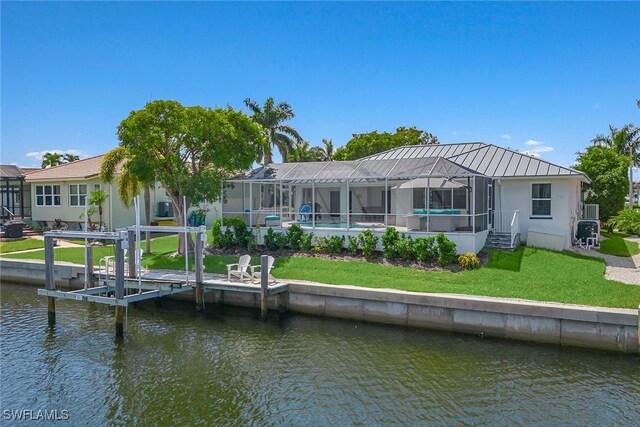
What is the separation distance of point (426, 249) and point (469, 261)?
1.57m

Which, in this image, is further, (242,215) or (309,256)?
(242,215)

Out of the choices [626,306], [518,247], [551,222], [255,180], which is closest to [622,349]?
[626,306]

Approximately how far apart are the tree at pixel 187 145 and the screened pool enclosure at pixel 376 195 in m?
1.88

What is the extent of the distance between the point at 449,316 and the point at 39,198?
2959 cm

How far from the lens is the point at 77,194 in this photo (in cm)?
3036

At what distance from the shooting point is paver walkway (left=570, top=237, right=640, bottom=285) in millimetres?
15539

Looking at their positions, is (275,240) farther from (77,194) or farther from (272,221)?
(77,194)

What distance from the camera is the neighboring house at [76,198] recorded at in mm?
29469

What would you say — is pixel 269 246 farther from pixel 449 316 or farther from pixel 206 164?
Answer: pixel 449 316

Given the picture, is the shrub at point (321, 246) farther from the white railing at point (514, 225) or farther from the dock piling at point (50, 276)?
the dock piling at point (50, 276)

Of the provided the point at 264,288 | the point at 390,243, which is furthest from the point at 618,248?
the point at 264,288

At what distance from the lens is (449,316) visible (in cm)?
1316

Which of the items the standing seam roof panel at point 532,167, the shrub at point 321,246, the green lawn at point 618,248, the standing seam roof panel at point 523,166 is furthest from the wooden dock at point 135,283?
the green lawn at point 618,248

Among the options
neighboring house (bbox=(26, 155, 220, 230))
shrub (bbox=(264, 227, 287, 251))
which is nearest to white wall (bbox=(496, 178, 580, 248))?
shrub (bbox=(264, 227, 287, 251))
